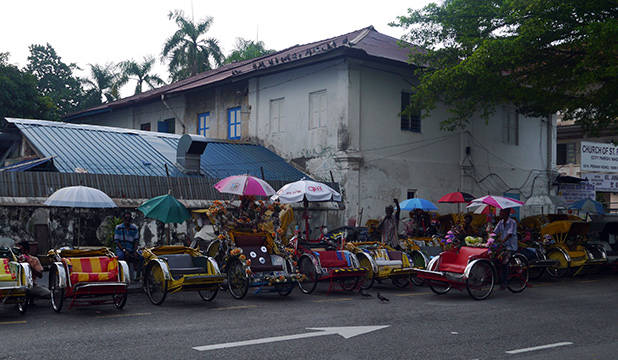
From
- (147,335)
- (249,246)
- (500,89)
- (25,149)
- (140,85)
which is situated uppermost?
(140,85)

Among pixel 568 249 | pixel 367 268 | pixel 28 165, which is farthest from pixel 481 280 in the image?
pixel 28 165

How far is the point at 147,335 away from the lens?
29.0 ft

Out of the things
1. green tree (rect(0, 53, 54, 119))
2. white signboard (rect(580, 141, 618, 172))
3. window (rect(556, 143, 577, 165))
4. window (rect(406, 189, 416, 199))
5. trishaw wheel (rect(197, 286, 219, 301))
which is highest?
green tree (rect(0, 53, 54, 119))

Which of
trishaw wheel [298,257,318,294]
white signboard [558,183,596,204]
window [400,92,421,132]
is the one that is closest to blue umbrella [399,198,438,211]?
window [400,92,421,132]

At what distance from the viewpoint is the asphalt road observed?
789 cm

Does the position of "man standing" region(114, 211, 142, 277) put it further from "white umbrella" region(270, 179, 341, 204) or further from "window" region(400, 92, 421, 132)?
"window" region(400, 92, 421, 132)

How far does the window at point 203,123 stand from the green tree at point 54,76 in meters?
24.6

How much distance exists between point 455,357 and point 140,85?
147 feet

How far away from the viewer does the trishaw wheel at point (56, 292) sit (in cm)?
1069

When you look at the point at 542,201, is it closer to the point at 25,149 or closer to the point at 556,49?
the point at 556,49

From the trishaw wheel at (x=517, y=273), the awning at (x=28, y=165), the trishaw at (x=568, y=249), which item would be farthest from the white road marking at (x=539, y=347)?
the awning at (x=28, y=165)

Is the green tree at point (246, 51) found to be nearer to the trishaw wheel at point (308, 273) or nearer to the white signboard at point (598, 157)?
the white signboard at point (598, 157)

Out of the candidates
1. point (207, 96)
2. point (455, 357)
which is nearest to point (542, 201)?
point (207, 96)

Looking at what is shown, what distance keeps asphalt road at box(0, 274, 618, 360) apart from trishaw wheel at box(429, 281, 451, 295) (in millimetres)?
217
